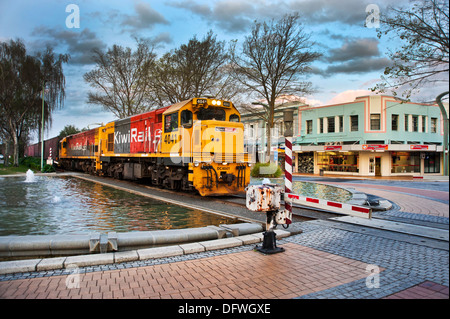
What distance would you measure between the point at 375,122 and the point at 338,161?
5905 millimetres

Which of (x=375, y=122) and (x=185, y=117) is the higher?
(x=375, y=122)

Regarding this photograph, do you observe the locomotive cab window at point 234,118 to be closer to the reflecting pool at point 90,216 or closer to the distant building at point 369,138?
the reflecting pool at point 90,216

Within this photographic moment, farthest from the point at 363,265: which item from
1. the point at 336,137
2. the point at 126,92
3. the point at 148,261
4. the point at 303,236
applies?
the point at 126,92

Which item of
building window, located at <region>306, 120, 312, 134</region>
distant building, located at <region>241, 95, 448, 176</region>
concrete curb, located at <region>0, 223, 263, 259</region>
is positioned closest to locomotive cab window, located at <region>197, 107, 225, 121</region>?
concrete curb, located at <region>0, 223, 263, 259</region>

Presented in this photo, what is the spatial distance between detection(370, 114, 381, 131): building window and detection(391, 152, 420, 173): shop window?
4.11 meters

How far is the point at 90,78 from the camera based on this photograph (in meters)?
34.6

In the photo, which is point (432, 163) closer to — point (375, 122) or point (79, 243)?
point (375, 122)

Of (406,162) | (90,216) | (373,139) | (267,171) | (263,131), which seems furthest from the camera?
(263,131)

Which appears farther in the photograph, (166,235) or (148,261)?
(166,235)

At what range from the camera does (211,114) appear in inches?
505

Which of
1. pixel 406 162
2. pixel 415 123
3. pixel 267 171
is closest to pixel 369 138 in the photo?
pixel 415 123

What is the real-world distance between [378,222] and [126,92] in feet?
106

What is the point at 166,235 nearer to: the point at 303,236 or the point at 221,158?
the point at 303,236

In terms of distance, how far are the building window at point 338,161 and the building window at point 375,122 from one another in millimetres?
3305
